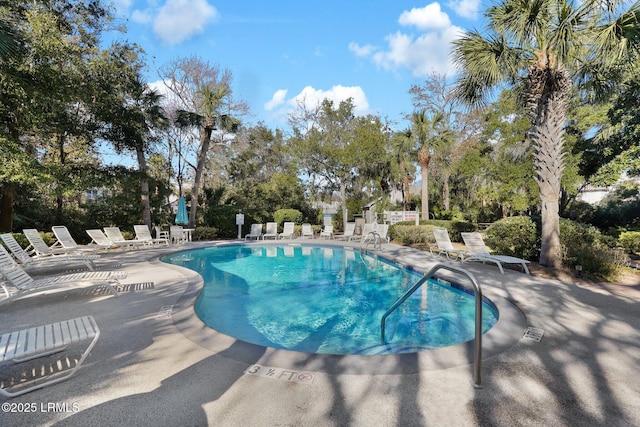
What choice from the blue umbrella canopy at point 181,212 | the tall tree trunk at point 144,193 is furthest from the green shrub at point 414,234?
the tall tree trunk at point 144,193

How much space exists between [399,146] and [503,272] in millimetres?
11802

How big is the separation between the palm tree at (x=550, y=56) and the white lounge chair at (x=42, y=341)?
30.2 ft

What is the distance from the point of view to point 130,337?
3.68 m

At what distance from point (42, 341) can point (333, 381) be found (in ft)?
8.57

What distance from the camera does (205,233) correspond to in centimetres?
1723

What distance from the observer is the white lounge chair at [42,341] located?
8.38 ft

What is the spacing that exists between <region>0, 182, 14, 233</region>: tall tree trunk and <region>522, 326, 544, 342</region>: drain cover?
50.2ft

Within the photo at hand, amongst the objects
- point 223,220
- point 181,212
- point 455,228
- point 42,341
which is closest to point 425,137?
point 455,228

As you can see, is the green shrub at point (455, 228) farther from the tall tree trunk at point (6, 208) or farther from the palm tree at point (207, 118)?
the tall tree trunk at point (6, 208)

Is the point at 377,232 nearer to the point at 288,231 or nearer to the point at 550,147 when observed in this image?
the point at 288,231

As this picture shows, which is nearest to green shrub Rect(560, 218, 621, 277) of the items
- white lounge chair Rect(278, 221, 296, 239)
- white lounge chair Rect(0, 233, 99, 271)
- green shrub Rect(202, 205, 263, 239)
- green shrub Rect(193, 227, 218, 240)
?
white lounge chair Rect(0, 233, 99, 271)

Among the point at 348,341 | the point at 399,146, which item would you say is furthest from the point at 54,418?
the point at 399,146

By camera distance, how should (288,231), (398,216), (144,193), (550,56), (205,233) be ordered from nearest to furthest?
(550,56) → (144,193) → (205,233) → (288,231) → (398,216)

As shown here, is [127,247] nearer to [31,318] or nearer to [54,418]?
[31,318]
